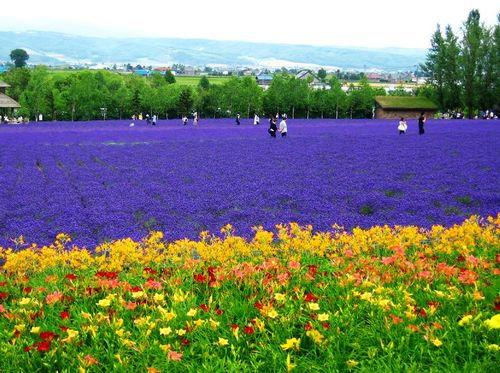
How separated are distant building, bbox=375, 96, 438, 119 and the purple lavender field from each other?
54738mm

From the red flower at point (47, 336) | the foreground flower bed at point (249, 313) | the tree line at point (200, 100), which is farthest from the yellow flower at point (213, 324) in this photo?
the tree line at point (200, 100)

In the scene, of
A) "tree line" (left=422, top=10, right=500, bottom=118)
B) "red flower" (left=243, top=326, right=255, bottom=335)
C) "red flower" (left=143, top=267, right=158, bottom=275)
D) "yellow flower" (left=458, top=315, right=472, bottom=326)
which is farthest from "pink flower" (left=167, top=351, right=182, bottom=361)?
"tree line" (left=422, top=10, right=500, bottom=118)

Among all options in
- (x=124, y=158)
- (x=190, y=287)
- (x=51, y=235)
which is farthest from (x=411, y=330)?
(x=124, y=158)

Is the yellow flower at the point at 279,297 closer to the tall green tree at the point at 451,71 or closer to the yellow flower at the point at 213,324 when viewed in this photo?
the yellow flower at the point at 213,324

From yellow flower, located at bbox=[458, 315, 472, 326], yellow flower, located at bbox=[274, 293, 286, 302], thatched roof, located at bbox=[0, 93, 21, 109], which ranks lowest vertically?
yellow flower, located at bbox=[274, 293, 286, 302]

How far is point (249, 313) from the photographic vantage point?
5070 millimetres

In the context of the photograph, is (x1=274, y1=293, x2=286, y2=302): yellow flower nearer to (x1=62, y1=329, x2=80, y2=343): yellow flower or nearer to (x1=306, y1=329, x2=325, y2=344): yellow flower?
(x1=306, y1=329, x2=325, y2=344): yellow flower

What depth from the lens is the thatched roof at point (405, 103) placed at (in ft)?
270

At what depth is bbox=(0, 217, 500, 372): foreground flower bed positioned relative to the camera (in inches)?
165

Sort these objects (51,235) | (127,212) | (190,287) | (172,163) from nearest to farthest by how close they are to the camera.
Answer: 1. (190,287)
2. (51,235)
3. (127,212)
4. (172,163)

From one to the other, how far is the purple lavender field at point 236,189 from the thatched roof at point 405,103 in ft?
179

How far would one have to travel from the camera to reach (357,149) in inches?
1179

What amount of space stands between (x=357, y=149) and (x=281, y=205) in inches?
668

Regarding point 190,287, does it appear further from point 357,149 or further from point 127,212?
point 357,149
